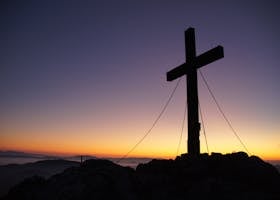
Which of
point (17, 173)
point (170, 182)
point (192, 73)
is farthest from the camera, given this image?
point (17, 173)

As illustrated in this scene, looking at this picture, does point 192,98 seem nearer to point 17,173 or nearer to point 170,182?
point 170,182

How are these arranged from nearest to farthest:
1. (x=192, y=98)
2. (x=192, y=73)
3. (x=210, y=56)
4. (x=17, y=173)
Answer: (x=210, y=56), (x=192, y=98), (x=192, y=73), (x=17, y=173)

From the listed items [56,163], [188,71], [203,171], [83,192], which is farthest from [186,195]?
[56,163]

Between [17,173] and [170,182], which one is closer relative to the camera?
[170,182]

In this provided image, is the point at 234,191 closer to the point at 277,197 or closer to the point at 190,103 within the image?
the point at 277,197

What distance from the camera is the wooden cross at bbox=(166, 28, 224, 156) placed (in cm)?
1177

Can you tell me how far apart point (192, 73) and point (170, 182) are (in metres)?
4.74

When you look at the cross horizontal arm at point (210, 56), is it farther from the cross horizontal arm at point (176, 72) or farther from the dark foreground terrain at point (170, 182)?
the dark foreground terrain at point (170, 182)

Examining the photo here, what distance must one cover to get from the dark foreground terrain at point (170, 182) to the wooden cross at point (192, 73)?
3.65 feet

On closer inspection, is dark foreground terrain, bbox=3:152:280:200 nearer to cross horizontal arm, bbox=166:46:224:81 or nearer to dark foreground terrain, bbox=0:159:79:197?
cross horizontal arm, bbox=166:46:224:81

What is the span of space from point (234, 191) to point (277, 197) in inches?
41.1

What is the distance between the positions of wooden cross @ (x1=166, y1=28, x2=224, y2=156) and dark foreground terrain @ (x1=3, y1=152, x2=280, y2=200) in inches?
43.8

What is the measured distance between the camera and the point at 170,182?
9.62 metres

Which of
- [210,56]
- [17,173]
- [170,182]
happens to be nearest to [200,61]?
[210,56]
